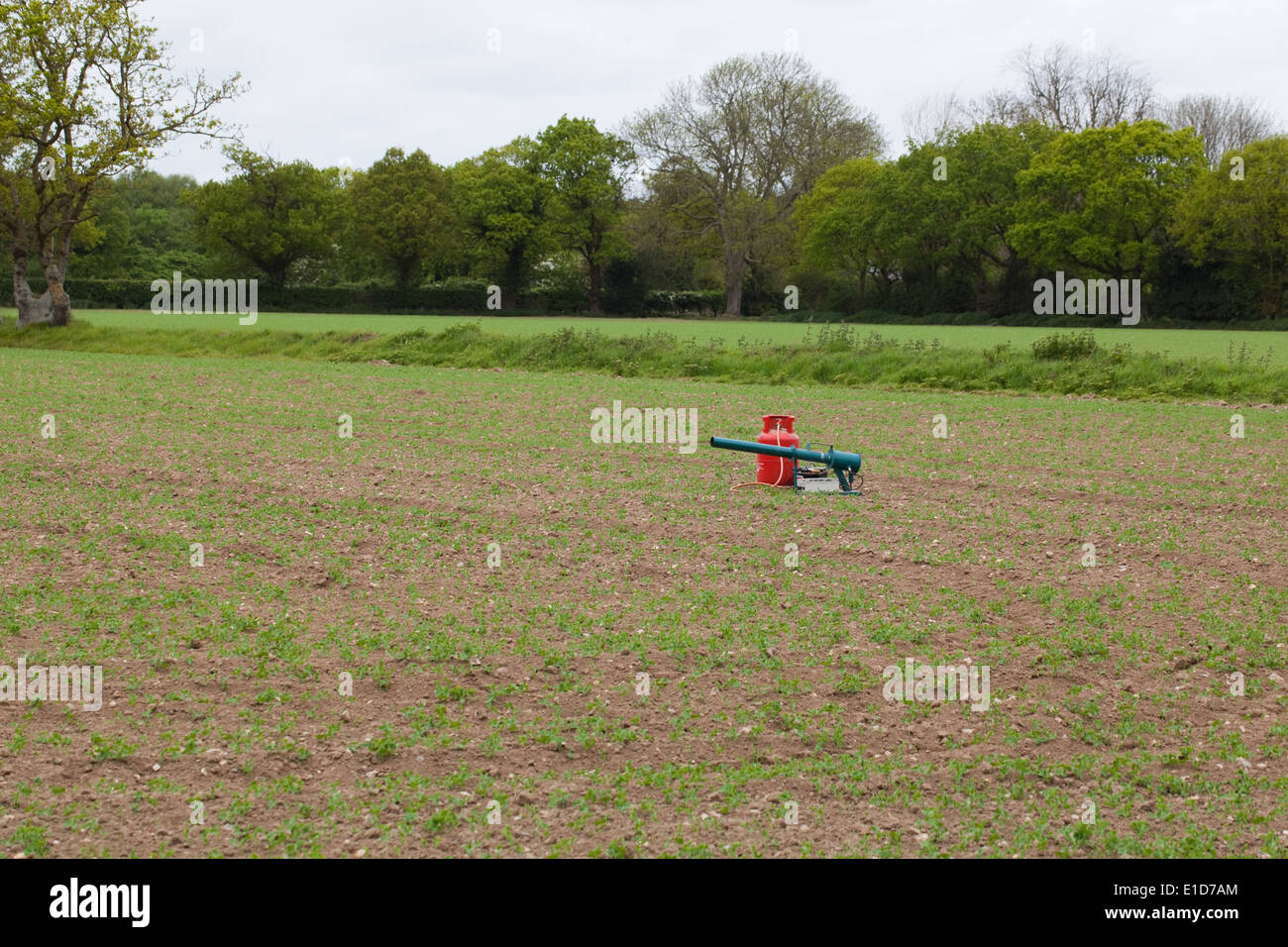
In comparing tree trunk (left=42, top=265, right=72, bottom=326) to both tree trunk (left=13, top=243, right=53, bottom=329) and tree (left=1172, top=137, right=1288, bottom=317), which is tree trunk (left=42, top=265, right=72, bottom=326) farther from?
tree (left=1172, top=137, right=1288, bottom=317)

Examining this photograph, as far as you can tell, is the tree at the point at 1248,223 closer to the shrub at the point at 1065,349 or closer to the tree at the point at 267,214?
the shrub at the point at 1065,349

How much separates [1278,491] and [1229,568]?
4398 millimetres

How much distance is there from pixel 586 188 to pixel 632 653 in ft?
264

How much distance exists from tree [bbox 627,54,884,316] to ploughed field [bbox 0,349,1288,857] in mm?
65117

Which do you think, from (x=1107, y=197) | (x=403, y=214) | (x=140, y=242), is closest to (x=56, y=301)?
(x=403, y=214)

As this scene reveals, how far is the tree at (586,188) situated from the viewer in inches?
3342

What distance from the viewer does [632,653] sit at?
25.7 feet

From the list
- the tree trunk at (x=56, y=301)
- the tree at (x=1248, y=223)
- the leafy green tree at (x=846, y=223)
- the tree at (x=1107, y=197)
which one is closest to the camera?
the tree trunk at (x=56, y=301)

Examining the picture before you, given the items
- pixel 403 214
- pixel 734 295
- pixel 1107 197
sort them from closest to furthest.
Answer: pixel 1107 197 < pixel 734 295 < pixel 403 214

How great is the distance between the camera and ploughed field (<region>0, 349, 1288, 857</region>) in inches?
217

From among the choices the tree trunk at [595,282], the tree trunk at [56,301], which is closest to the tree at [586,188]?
the tree trunk at [595,282]

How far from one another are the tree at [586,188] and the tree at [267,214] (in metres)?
Result: 16.1

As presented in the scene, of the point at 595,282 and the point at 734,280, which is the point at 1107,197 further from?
the point at 595,282

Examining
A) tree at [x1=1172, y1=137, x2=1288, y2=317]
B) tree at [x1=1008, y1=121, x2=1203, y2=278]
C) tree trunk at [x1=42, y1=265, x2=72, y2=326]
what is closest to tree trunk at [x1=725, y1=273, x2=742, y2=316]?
tree at [x1=1008, y1=121, x2=1203, y2=278]
